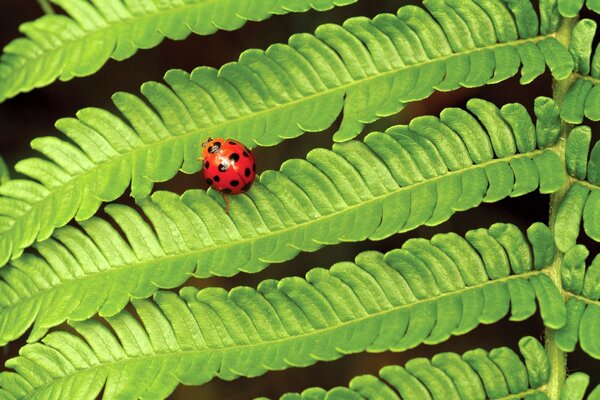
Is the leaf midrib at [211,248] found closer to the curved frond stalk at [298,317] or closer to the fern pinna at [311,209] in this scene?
the fern pinna at [311,209]

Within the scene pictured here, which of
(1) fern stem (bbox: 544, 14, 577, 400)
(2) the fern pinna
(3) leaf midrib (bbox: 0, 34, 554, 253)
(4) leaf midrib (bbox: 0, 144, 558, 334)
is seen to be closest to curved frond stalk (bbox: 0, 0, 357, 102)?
(2) the fern pinna

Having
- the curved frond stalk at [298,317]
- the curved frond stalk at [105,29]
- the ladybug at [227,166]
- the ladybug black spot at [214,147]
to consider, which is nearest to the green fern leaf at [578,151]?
the curved frond stalk at [298,317]

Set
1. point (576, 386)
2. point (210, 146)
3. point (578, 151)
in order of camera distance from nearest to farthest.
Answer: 1. point (576, 386)
2. point (578, 151)
3. point (210, 146)

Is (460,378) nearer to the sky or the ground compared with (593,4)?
nearer to the ground

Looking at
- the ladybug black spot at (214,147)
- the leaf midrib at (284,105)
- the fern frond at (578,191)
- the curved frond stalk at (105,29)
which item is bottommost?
the fern frond at (578,191)

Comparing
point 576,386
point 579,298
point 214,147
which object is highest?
point 214,147

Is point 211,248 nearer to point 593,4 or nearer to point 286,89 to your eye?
point 286,89

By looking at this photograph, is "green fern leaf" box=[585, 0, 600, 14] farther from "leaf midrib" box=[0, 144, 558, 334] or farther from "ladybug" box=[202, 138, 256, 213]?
"ladybug" box=[202, 138, 256, 213]

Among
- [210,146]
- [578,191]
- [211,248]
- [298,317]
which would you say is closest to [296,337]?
[298,317]

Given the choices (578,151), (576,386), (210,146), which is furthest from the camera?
(210,146)
